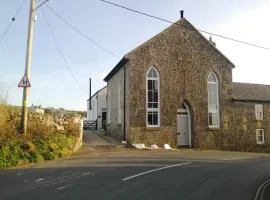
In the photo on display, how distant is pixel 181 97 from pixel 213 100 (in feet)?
10.9

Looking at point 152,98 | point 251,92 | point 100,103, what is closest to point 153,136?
point 152,98

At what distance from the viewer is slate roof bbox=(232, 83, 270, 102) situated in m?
31.7

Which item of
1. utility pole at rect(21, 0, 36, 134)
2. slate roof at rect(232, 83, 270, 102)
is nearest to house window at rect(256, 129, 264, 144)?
slate roof at rect(232, 83, 270, 102)

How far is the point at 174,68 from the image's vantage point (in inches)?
1100

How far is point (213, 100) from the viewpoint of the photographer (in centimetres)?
2945

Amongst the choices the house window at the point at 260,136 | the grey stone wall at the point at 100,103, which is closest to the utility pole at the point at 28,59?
the house window at the point at 260,136

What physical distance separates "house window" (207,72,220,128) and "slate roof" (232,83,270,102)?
2101mm

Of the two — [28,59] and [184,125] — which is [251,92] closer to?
[184,125]

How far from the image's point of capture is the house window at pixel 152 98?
88.2 feet

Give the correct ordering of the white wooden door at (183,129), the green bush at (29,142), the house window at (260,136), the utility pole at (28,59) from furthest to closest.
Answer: the house window at (260,136), the white wooden door at (183,129), the utility pole at (28,59), the green bush at (29,142)

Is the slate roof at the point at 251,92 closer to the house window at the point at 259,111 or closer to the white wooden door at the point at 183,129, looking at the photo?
the house window at the point at 259,111

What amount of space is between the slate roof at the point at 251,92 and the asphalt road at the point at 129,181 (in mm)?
16177

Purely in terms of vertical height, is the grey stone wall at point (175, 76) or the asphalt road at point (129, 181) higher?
the grey stone wall at point (175, 76)

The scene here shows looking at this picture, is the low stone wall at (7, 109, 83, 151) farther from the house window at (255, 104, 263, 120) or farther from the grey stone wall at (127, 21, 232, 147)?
the house window at (255, 104, 263, 120)
